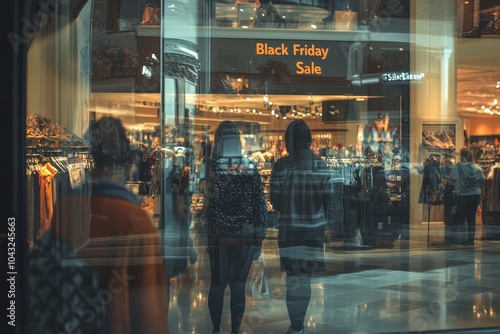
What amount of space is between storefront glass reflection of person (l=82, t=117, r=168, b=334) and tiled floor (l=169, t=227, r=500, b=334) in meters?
1.65

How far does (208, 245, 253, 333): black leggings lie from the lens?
487 centimetres

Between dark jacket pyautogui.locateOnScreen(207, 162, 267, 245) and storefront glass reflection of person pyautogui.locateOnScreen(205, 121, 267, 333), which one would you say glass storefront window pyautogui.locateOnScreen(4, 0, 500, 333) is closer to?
storefront glass reflection of person pyautogui.locateOnScreen(205, 121, 267, 333)

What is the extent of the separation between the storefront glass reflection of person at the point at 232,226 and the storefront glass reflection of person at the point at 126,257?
5.66 feet

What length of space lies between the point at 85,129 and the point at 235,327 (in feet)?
6.53

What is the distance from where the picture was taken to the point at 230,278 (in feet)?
17.3

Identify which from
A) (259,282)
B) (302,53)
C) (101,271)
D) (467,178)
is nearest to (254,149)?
(302,53)

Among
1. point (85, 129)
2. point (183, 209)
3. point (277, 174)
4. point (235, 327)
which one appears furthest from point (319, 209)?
point (85, 129)

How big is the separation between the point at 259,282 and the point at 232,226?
1.16 meters

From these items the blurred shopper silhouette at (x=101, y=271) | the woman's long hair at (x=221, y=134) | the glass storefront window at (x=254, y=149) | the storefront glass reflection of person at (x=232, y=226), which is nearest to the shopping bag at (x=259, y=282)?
the glass storefront window at (x=254, y=149)

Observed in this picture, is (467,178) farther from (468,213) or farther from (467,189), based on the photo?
(468,213)

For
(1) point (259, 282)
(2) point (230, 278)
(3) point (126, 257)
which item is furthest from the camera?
(1) point (259, 282)

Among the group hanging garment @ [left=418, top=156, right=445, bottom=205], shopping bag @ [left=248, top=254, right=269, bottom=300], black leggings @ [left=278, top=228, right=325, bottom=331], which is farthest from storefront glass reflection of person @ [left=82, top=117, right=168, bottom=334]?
hanging garment @ [left=418, top=156, right=445, bottom=205]

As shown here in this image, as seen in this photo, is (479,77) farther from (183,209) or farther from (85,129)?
(85,129)

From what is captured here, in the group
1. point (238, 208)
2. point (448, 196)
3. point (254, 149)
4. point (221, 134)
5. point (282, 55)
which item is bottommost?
point (448, 196)
